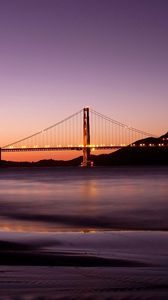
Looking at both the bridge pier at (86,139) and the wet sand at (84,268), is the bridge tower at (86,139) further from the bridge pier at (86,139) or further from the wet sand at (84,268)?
the wet sand at (84,268)

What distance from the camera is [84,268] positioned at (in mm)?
5488

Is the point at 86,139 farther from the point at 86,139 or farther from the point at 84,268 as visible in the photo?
the point at 84,268

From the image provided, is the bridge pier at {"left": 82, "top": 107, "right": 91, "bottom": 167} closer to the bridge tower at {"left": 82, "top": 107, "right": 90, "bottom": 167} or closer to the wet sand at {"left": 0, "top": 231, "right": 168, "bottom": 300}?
the bridge tower at {"left": 82, "top": 107, "right": 90, "bottom": 167}

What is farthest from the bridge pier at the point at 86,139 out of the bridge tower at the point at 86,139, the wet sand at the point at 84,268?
the wet sand at the point at 84,268

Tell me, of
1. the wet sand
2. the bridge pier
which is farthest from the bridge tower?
the wet sand

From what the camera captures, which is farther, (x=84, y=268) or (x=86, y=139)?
(x=86, y=139)

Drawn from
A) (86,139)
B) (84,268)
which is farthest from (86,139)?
(84,268)

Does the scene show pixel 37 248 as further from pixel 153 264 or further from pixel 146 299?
pixel 146 299

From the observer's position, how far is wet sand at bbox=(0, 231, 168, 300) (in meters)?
4.20

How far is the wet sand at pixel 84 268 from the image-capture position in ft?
13.8

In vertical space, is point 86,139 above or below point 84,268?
above

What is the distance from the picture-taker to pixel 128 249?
7.19 metres

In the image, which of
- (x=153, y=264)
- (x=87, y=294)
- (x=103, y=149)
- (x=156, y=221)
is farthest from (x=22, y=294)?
(x=103, y=149)

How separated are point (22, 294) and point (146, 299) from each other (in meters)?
1.02
